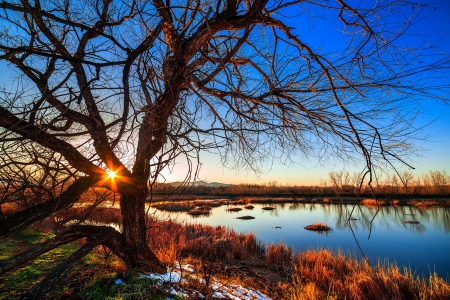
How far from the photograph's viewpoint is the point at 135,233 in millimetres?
4156

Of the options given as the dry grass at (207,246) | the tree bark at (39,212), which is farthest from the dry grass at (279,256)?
the tree bark at (39,212)

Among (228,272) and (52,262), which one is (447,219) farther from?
(52,262)

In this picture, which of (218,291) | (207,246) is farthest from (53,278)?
(207,246)

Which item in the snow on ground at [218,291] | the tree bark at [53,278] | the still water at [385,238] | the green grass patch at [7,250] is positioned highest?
the tree bark at [53,278]

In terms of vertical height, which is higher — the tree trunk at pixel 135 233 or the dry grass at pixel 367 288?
the tree trunk at pixel 135 233

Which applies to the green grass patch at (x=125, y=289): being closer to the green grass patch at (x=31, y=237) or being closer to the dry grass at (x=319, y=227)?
the green grass patch at (x=31, y=237)

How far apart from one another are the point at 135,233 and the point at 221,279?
7.19 feet

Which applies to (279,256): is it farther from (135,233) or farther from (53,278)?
(53,278)

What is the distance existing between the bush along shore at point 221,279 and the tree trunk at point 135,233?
9.4 inches

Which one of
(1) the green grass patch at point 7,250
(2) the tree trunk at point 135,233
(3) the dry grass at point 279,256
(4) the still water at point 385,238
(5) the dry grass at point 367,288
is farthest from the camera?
(4) the still water at point 385,238

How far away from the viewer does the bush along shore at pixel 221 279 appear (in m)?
3.68

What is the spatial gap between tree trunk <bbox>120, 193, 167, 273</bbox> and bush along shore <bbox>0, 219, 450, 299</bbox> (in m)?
0.24

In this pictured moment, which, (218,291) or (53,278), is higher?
(53,278)

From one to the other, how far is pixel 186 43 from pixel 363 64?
5.35 ft
